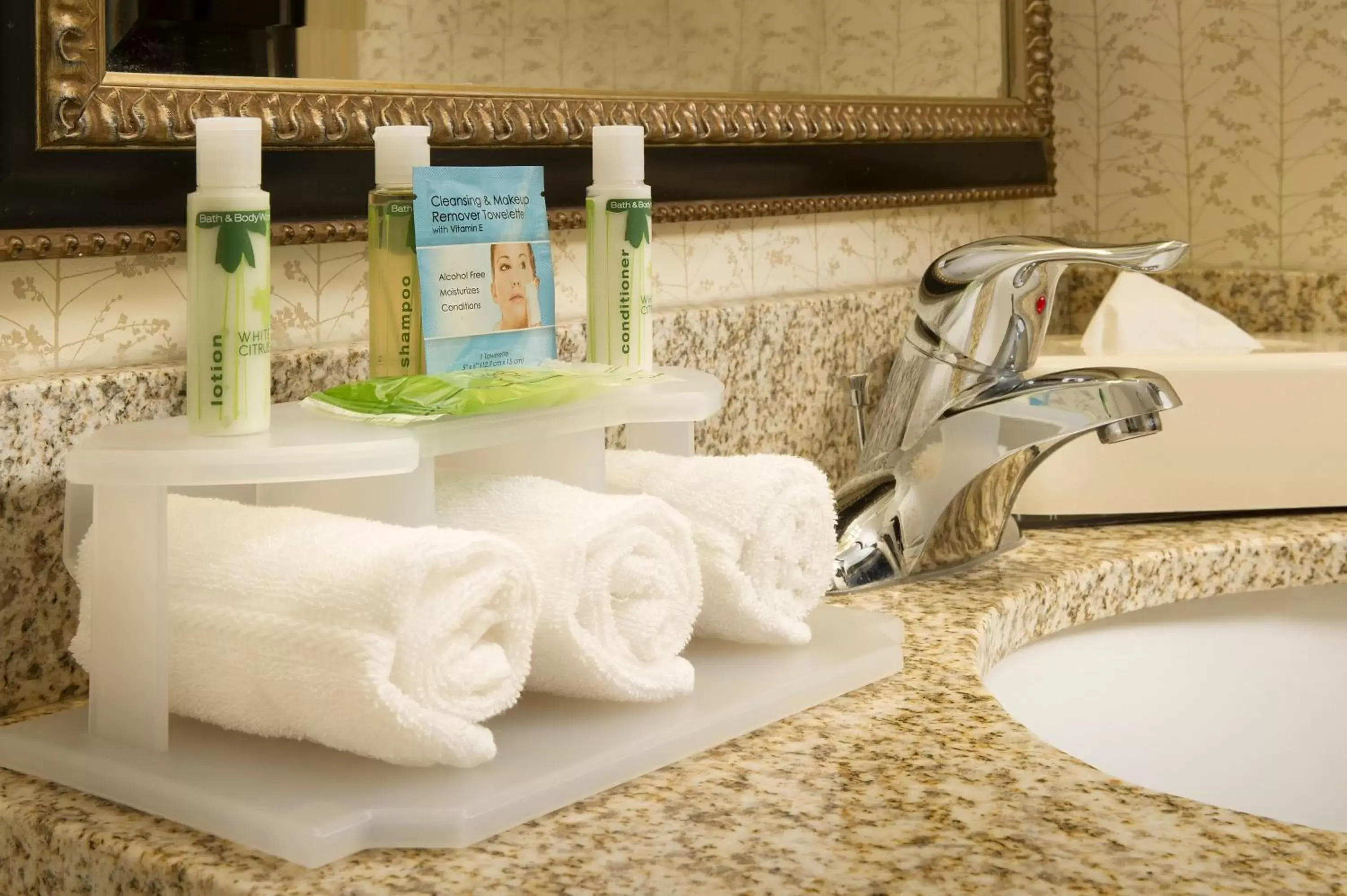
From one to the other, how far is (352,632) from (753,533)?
9.8 inches

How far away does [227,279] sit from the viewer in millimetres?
637

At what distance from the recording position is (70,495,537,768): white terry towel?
1.84ft

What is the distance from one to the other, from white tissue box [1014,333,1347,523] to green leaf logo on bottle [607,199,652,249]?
42 cm

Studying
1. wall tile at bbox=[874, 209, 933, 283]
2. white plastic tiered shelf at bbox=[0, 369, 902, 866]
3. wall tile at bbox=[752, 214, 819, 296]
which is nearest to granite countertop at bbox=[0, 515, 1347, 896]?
white plastic tiered shelf at bbox=[0, 369, 902, 866]

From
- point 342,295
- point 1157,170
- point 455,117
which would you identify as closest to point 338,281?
point 342,295

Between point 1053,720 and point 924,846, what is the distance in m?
0.46

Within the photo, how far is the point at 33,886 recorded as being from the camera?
0.61 metres

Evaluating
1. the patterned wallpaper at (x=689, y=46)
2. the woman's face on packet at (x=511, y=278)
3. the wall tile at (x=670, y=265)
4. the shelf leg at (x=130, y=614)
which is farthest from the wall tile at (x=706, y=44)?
the shelf leg at (x=130, y=614)

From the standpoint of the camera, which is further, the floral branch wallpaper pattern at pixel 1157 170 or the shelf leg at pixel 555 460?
the floral branch wallpaper pattern at pixel 1157 170

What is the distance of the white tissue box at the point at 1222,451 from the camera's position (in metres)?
1.12

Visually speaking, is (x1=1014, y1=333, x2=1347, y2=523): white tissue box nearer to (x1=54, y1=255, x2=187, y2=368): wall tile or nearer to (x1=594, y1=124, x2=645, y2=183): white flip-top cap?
(x1=594, y1=124, x2=645, y2=183): white flip-top cap

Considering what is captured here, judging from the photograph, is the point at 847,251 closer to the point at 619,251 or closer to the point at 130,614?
the point at 619,251

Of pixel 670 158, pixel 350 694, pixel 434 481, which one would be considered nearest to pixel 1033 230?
pixel 670 158

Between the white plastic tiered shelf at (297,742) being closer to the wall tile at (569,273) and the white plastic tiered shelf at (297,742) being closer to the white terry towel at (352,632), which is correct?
the white terry towel at (352,632)
